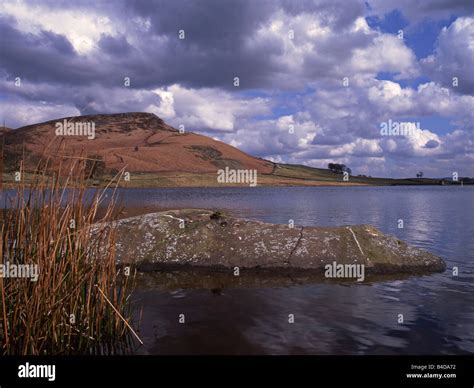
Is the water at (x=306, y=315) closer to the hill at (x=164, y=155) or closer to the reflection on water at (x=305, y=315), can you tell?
the reflection on water at (x=305, y=315)

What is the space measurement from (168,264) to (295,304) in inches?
133

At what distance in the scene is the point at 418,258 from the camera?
10.8 m

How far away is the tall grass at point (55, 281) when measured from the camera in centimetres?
525

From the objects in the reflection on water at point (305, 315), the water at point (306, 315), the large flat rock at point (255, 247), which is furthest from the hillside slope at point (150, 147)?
the water at point (306, 315)

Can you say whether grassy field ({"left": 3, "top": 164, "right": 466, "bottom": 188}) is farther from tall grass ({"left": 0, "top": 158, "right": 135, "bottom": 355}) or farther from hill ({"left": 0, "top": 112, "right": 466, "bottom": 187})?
tall grass ({"left": 0, "top": 158, "right": 135, "bottom": 355})

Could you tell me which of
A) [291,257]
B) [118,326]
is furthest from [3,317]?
[291,257]

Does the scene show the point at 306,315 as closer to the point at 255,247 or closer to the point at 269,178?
the point at 255,247

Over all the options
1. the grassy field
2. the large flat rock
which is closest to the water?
the large flat rock

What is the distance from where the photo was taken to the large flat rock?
33.6ft

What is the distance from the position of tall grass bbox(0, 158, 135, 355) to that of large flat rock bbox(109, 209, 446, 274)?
401 centimetres

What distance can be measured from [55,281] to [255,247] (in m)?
5.59

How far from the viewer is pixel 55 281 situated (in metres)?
5.48

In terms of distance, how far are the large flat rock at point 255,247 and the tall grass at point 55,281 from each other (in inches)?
158

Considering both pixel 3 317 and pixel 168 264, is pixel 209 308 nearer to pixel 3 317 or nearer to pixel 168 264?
pixel 168 264
